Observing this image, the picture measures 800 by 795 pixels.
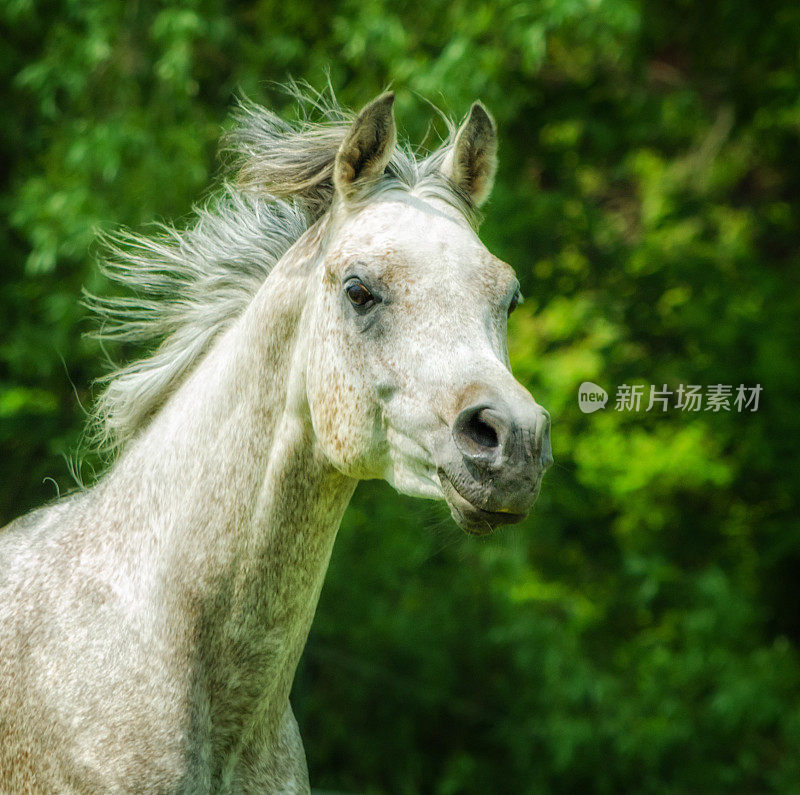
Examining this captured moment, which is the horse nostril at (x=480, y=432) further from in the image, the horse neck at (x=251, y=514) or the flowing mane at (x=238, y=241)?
the flowing mane at (x=238, y=241)

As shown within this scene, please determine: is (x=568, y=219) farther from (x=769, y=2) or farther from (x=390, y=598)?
(x=390, y=598)

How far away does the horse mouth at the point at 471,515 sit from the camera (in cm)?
181

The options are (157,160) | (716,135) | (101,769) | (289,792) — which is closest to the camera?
(101,769)

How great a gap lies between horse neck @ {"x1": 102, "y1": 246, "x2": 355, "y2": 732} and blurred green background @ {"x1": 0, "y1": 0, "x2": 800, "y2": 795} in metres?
3.17

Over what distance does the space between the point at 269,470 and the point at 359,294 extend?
17.9 inches

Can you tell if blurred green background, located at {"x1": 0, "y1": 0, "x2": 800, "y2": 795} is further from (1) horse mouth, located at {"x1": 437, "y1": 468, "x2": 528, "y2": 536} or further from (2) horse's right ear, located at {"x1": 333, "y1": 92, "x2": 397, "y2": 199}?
(1) horse mouth, located at {"x1": 437, "y1": 468, "x2": 528, "y2": 536}

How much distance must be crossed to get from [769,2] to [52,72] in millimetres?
4377

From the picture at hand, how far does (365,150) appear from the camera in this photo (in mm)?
2197

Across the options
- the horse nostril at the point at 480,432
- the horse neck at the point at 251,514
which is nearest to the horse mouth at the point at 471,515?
the horse nostril at the point at 480,432

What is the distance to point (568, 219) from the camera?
5781 millimetres

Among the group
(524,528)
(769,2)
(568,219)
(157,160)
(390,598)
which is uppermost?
(769,2)

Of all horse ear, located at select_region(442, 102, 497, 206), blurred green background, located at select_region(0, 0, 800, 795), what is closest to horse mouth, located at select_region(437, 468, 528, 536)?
horse ear, located at select_region(442, 102, 497, 206)

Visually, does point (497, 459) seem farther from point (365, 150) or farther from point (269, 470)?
point (365, 150)

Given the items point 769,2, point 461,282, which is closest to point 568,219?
point 769,2
